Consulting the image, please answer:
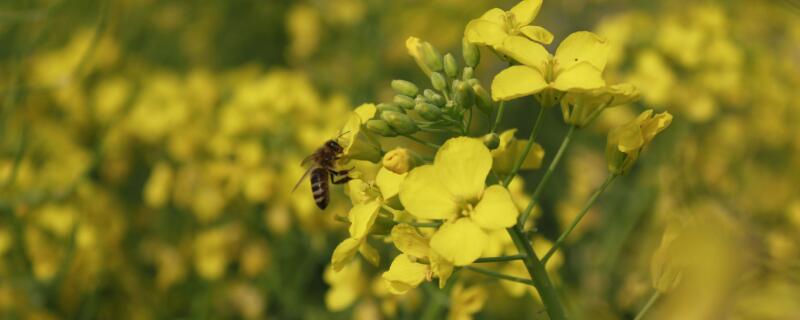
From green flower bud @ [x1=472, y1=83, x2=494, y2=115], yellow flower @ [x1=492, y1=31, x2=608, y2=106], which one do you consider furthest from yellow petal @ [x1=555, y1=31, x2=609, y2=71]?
green flower bud @ [x1=472, y1=83, x2=494, y2=115]

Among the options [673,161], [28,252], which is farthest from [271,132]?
[673,161]

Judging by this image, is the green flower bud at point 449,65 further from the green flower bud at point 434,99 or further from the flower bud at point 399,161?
→ the flower bud at point 399,161

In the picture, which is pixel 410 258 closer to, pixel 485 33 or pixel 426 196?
pixel 426 196

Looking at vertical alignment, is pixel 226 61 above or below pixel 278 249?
above

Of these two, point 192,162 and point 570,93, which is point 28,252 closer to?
point 192,162

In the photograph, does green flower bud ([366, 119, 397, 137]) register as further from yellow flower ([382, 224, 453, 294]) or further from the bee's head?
the bee's head
